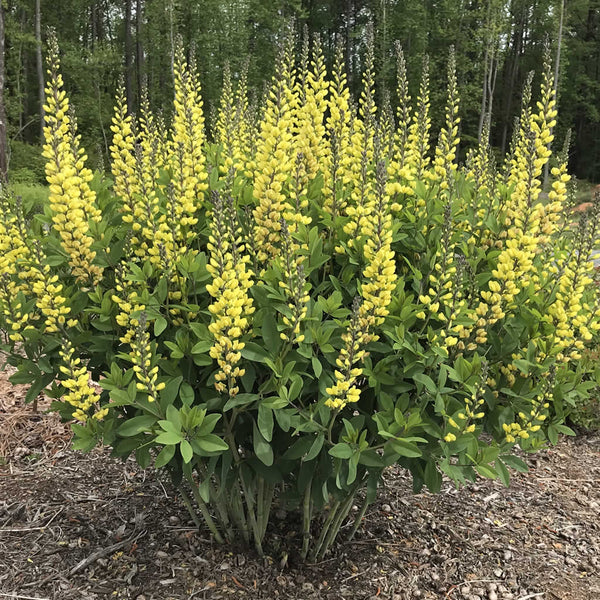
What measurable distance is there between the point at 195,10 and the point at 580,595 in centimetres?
3250

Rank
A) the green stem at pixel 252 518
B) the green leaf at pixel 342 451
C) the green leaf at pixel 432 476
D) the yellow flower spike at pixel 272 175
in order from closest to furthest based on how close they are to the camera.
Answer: the green leaf at pixel 342 451, the yellow flower spike at pixel 272 175, the green leaf at pixel 432 476, the green stem at pixel 252 518

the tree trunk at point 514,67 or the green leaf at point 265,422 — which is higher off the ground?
the tree trunk at point 514,67

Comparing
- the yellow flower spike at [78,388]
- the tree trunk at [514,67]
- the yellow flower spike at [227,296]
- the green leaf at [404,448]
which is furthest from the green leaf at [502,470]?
the tree trunk at [514,67]

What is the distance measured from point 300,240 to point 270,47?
1217 inches

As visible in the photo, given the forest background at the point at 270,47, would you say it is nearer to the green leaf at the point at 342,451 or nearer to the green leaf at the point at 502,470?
the green leaf at the point at 342,451

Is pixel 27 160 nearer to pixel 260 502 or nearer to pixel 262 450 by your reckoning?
pixel 260 502

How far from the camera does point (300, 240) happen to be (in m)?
2.37

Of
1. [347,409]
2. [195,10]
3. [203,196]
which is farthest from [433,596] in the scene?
[195,10]

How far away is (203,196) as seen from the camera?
259 cm

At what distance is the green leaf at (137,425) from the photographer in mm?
2125

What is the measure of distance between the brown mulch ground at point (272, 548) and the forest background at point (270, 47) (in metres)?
19.7

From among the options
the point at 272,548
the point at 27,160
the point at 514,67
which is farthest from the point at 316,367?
the point at 514,67

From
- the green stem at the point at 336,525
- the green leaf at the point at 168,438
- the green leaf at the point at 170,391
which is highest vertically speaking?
the green leaf at the point at 170,391

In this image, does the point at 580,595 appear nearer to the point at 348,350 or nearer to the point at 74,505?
the point at 348,350
